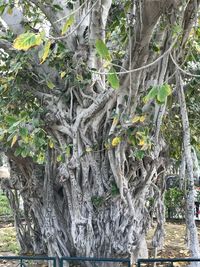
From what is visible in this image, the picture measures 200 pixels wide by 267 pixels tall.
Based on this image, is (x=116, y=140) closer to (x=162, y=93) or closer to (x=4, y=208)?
(x=162, y=93)

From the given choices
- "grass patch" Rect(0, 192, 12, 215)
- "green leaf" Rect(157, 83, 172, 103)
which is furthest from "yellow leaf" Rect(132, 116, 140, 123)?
"grass patch" Rect(0, 192, 12, 215)

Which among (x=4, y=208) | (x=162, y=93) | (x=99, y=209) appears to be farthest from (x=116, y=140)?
(x=4, y=208)

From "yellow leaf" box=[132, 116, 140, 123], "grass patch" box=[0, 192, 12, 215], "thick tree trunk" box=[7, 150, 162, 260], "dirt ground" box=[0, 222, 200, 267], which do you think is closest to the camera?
"yellow leaf" box=[132, 116, 140, 123]

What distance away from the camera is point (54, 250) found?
3.80m

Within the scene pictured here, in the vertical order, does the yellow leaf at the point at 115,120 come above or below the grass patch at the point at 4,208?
above

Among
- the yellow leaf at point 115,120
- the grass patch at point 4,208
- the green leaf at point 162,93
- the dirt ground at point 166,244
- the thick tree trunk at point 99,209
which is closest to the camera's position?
the green leaf at point 162,93

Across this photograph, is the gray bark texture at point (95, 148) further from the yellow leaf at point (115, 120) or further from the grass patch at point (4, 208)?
the grass patch at point (4, 208)

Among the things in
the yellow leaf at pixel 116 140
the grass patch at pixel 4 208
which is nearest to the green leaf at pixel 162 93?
the yellow leaf at pixel 116 140

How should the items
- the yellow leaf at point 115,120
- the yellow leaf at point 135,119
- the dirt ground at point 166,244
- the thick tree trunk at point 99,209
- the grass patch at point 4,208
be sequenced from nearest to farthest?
1. the yellow leaf at point 135,119
2. the yellow leaf at point 115,120
3. the thick tree trunk at point 99,209
4. the dirt ground at point 166,244
5. the grass patch at point 4,208

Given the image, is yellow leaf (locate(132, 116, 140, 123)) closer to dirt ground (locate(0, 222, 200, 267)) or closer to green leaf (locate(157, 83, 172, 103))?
green leaf (locate(157, 83, 172, 103))

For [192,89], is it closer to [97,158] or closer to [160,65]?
[160,65]

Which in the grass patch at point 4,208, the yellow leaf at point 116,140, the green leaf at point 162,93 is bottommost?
the grass patch at point 4,208

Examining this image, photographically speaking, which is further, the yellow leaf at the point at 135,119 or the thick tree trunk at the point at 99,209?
the thick tree trunk at the point at 99,209

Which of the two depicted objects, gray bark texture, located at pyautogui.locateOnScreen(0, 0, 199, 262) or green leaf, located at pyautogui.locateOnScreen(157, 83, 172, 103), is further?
gray bark texture, located at pyautogui.locateOnScreen(0, 0, 199, 262)
